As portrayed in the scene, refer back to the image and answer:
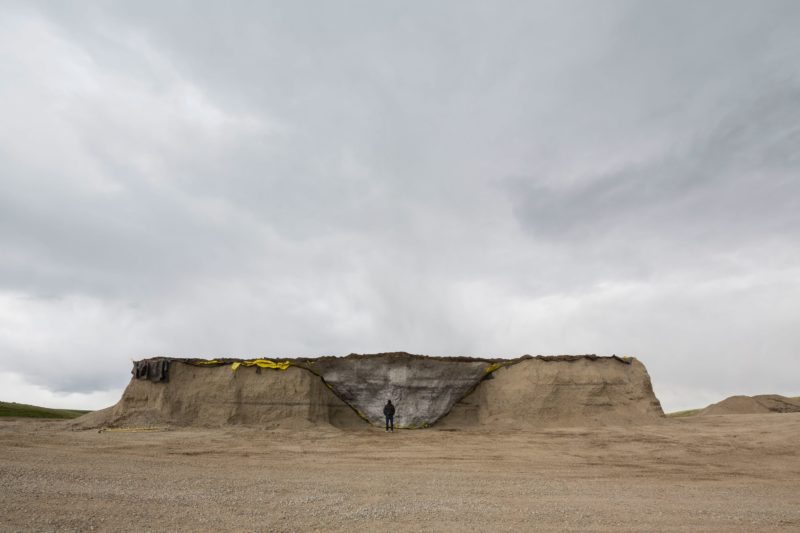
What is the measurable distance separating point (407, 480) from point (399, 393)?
40.4ft

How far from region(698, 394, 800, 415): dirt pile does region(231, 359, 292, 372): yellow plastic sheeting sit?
86.8ft

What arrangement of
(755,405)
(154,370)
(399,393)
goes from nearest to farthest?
(154,370), (399,393), (755,405)

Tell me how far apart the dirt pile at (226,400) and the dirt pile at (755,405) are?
24.4m

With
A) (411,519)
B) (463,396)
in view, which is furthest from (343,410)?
(411,519)

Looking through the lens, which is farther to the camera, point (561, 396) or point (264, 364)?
point (561, 396)

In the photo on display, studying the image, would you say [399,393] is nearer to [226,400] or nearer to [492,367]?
[492,367]

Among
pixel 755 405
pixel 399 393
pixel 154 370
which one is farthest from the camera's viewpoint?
pixel 755 405

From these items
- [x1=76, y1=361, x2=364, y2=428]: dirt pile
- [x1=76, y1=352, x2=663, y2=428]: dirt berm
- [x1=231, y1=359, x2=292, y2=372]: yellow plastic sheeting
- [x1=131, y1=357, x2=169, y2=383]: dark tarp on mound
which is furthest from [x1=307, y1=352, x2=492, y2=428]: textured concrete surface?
[x1=131, y1=357, x2=169, y2=383]: dark tarp on mound

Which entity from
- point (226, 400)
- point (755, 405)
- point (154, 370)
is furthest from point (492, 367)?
point (755, 405)

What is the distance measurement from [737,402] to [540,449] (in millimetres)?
24101

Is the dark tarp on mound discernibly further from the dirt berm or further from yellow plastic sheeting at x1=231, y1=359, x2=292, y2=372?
yellow plastic sheeting at x1=231, y1=359, x2=292, y2=372

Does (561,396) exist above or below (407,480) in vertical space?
above

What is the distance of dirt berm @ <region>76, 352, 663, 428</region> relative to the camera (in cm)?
2147

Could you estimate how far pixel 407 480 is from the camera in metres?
10.7
